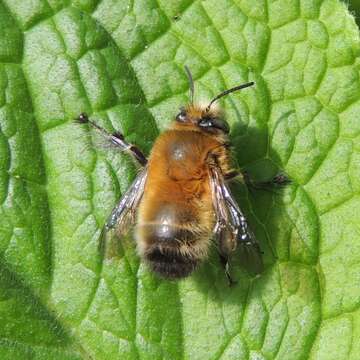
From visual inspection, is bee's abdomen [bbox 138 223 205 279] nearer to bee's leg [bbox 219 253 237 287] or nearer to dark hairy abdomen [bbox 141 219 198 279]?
dark hairy abdomen [bbox 141 219 198 279]

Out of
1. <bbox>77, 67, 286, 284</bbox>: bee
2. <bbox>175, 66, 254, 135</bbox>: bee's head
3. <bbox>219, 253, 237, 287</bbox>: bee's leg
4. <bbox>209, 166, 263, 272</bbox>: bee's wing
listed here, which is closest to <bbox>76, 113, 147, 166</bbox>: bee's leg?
<bbox>77, 67, 286, 284</bbox>: bee

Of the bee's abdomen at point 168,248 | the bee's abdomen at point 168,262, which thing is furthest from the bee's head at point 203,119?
the bee's abdomen at point 168,262

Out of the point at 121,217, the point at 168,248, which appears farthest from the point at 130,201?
the point at 168,248

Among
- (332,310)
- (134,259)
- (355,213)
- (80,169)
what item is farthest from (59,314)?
(355,213)

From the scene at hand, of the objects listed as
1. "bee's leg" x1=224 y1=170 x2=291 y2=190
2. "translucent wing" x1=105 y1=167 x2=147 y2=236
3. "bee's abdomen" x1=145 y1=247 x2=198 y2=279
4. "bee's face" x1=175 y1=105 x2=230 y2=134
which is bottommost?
"bee's abdomen" x1=145 y1=247 x2=198 y2=279

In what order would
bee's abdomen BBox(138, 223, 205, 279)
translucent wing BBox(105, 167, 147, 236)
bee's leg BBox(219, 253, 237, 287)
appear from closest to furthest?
bee's abdomen BBox(138, 223, 205, 279) → translucent wing BBox(105, 167, 147, 236) → bee's leg BBox(219, 253, 237, 287)

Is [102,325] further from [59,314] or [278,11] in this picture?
[278,11]

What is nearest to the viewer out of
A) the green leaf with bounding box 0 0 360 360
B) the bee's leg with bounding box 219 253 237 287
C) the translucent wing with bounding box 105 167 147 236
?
the green leaf with bounding box 0 0 360 360
